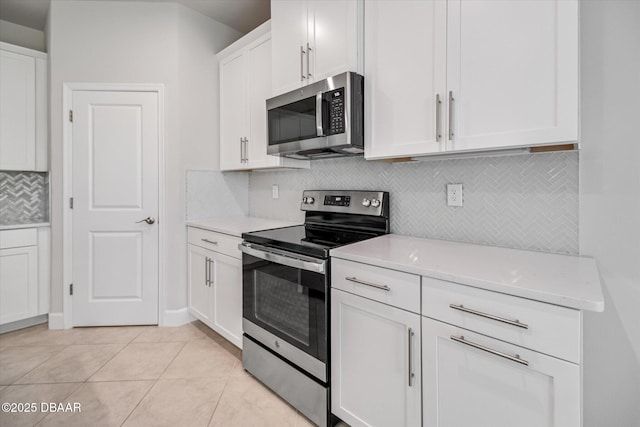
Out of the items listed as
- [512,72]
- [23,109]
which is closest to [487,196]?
[512,72]

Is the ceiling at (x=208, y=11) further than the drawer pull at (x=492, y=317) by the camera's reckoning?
Yes

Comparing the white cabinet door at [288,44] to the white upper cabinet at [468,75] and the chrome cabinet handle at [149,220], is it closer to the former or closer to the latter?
the white upper cabinet at [468,75]

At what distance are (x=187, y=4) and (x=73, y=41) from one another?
39.4 inches

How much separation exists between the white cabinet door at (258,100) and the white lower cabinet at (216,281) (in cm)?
68

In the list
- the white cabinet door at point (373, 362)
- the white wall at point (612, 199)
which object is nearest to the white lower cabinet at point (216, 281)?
the white cabinet door at point (373, 362)

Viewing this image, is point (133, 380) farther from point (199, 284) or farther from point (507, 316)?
point (507, 316)

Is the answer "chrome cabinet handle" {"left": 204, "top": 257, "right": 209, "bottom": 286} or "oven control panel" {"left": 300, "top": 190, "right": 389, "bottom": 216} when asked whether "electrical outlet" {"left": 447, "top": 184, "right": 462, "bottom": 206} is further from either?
"chrome cabinet handle" {"left": 204, "top": 257, "right": 209, "bottom": 286}

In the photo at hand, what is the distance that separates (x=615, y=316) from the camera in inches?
49.5

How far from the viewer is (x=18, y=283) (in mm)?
2680

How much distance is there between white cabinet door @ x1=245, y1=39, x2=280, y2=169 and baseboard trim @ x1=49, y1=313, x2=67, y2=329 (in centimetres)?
210

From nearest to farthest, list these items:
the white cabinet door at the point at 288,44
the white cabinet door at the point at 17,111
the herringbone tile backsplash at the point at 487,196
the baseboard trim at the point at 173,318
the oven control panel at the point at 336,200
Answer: the herringbone tile backsplash at the point at 487,196
the white cabinet door at the point at 288,44
the oven control panel at the point at 336,200
the white cabinet door at the point at 17,111
the baseboard trim at the point at 173,318

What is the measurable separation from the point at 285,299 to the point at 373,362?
0.57 m

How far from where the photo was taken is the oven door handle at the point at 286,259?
1511mm

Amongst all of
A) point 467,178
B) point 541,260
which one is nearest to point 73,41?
point 467,178
